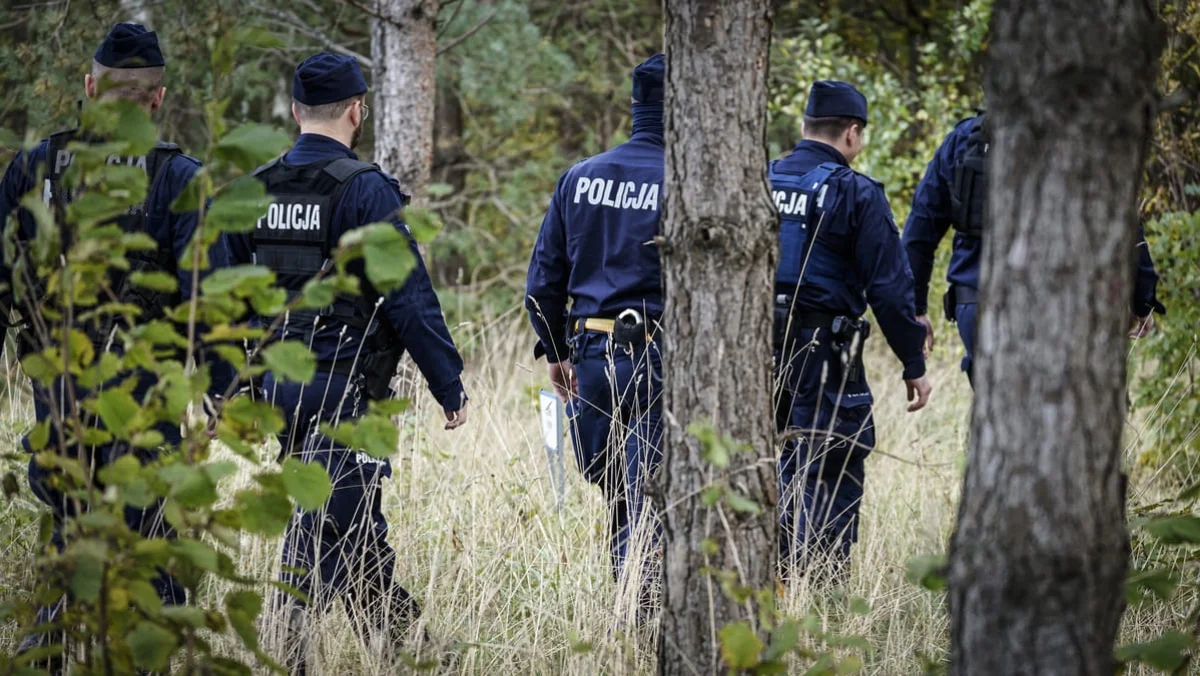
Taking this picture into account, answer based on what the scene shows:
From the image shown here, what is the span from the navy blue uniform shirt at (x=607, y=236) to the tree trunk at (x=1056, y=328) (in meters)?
2.10

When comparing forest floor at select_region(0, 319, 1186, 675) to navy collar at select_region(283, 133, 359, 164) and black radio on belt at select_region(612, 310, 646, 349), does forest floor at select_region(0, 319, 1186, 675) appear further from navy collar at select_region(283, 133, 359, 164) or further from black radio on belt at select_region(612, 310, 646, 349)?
navy collar at select_region(283, 133, 359, 164)

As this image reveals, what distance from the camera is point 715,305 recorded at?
2490 millimetres

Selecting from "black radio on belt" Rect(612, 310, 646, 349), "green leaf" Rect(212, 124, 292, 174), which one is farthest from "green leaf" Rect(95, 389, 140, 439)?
"black radio on belt" Rect(612, 310, 646, 349)

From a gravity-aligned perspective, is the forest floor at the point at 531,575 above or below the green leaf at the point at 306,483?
below

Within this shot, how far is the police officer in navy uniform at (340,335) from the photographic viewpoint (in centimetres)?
353

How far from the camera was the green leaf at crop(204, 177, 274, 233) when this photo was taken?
209 cm

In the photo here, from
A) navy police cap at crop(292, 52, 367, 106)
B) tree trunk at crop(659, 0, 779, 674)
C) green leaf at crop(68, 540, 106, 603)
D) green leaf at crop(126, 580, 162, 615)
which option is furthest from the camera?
navy police cap at crop(292, 52, 367, 106)

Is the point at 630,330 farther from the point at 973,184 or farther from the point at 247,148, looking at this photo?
the point at 247,148

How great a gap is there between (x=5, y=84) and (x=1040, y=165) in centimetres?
928

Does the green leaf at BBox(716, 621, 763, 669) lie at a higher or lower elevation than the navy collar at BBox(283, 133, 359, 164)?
lower

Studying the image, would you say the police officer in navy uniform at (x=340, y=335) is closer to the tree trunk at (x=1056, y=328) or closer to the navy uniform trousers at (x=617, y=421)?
the navy uniform trousers at (x=617, y=421)

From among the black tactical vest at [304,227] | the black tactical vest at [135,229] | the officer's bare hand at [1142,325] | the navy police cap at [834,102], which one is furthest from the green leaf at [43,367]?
the officer's bare hand at [1142,325]

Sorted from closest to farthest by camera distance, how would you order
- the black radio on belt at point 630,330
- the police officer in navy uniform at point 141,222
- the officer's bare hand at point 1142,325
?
the police officer in navy uniform at point 141,222, the black radio on belt at point 630,330, the officer's bare hand at point 1142,325

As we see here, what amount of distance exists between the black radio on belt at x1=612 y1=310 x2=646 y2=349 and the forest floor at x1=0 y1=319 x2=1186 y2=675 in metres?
0.59
